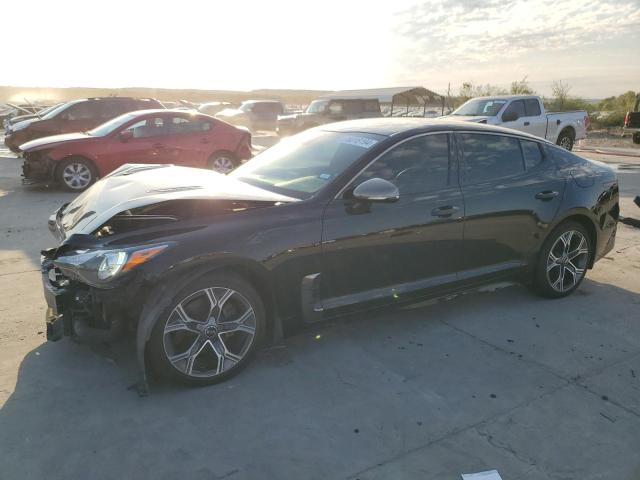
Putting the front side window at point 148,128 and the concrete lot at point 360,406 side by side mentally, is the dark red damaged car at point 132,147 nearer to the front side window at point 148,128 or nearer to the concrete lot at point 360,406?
the front side window at point 148,128

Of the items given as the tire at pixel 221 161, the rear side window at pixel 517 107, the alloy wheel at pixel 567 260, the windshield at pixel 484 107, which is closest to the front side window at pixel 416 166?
the alloy wheel at pixel 567 260

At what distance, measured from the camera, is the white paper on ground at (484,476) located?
2578mm

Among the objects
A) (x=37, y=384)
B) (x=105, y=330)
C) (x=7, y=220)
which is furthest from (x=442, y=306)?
(x=7, y=220)

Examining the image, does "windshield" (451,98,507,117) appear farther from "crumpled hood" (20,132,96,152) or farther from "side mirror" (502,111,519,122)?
"crumpled hood" (20,132,96,152)

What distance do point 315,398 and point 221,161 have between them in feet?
27.3

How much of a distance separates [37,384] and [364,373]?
6.83ft

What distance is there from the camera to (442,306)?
4.71 m

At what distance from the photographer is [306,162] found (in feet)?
13.6

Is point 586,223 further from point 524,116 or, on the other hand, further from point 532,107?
point 532,107

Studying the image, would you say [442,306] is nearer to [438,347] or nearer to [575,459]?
[438,347]

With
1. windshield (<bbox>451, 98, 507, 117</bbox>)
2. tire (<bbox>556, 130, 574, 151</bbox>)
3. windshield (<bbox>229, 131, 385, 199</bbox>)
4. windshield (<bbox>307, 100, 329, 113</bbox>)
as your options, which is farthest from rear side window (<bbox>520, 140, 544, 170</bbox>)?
windshield (<bbox>307, 100, 329, 113</bbox>)

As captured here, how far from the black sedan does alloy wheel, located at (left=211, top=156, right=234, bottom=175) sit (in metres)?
6.24

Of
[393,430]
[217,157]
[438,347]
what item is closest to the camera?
[393,430]

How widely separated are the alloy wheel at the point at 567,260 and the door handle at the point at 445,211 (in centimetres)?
129
